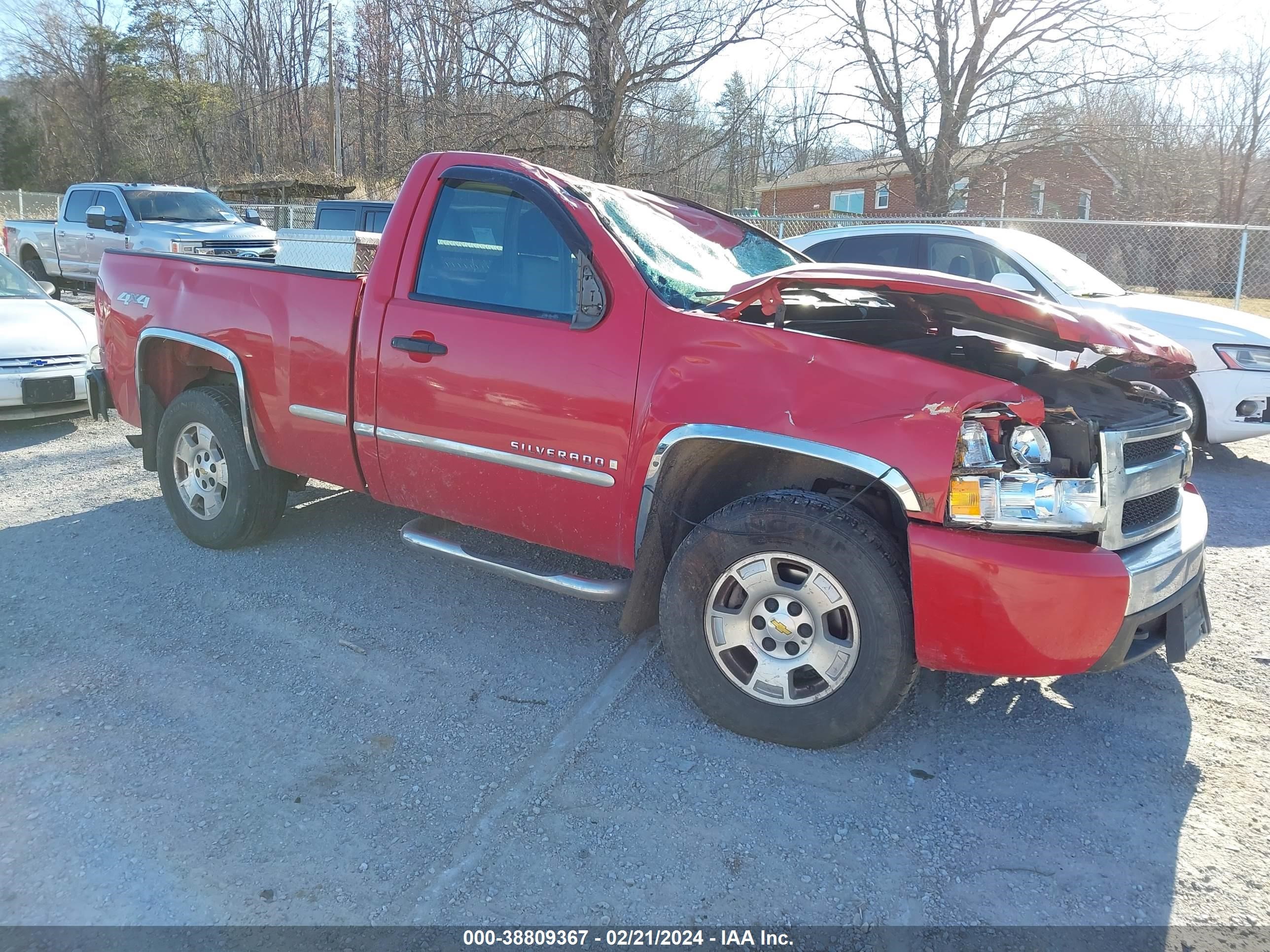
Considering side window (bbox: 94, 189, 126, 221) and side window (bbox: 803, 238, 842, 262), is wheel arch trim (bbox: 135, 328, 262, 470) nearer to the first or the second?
side window (bbox: 803, 238, 842, 262)

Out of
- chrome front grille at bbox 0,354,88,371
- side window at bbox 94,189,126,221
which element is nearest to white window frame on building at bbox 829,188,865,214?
side window at bbox 94,189,126,221

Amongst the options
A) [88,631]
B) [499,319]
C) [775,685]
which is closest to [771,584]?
[775,685]

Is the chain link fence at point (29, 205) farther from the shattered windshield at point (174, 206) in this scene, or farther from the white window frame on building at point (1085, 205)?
the white window frame on building at point (1085, 205)

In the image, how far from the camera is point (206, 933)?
236cm

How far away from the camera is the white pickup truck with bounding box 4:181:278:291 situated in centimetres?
1459

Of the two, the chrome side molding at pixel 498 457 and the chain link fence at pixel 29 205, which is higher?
the chain link fence at pixel 29 205

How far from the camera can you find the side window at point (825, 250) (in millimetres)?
8141

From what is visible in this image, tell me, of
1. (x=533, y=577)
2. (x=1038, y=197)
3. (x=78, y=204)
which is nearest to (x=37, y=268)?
(x=78, y=204)

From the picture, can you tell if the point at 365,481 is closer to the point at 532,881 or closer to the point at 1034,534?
the point at 532,881

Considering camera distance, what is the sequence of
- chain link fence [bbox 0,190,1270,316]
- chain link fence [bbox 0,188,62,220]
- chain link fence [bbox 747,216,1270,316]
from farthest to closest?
chain link fence [bbox 0,188,62,220] < chain link fence [bbox 747,216,1270,316] < chain link fence [bbox 0,190,1270,316]

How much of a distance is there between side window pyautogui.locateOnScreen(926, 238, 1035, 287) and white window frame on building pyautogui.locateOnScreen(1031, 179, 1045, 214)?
15.3 meters

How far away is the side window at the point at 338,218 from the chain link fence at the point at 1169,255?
264 inches

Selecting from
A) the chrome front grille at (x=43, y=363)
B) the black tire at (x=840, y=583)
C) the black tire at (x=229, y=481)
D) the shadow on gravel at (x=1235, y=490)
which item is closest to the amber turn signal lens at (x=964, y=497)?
the black tire at (x=840, y=583)

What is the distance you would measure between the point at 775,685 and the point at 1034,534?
100cm
